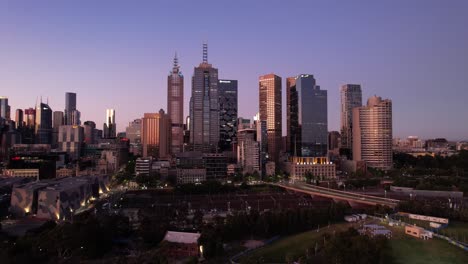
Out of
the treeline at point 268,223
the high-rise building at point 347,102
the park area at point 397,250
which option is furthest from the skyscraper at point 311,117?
the park area at point 397,250

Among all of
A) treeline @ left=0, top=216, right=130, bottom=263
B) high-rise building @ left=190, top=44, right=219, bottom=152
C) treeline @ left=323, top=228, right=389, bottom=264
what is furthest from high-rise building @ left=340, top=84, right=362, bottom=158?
treeline @ left=0, top=216, right=130, bottom=263

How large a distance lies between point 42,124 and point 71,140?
1593 centimetres

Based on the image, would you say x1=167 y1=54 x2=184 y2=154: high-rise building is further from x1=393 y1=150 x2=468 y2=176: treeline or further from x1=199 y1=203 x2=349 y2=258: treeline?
x1=199 y1=203 x2=349 y2=258: treeline

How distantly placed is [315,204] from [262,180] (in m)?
24.4

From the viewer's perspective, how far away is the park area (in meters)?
20.7

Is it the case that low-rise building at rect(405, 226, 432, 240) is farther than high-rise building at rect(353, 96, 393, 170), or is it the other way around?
high-rise building at rect(353, 96, 393, 170)

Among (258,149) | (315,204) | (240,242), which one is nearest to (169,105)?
(258,149)

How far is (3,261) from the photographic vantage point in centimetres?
1689

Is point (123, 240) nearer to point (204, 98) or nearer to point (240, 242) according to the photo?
point (240, 242)

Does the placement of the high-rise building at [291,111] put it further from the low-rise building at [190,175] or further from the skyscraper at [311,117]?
the low-rise building at [190,175]

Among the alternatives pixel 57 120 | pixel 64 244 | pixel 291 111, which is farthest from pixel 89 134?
pixel 64 244

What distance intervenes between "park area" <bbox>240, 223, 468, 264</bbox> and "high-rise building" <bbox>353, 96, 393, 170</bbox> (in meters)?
48.7

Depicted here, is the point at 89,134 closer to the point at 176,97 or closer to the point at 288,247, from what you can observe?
the point at 176,97

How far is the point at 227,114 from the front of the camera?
105438mm
